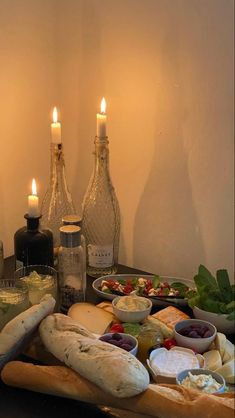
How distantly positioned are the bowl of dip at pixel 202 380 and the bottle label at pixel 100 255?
464 millimetres

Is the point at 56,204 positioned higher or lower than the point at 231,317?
higher

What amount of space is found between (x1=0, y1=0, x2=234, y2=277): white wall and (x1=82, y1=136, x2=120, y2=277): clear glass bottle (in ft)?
0.30

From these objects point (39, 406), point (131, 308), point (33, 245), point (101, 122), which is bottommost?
point (39, 406)

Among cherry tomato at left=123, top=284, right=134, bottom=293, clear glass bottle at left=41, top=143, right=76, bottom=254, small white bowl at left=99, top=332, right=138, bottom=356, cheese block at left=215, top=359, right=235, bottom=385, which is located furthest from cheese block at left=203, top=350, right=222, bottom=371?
clear glass bottle at left=41, top=143, right=76, bottom=254

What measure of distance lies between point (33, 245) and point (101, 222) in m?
0.23

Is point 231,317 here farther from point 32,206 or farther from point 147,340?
point 32,206

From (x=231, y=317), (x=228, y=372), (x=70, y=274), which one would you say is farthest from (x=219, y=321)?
(x=70, y=274)

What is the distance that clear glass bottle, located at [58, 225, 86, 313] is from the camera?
1157mm

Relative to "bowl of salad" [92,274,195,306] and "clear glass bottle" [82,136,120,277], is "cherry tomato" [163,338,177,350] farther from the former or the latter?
"clear glass bottle" [82,136,120,277]

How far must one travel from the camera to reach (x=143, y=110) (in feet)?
4.46

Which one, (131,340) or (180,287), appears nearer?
(131,340)

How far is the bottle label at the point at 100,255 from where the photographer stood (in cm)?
133

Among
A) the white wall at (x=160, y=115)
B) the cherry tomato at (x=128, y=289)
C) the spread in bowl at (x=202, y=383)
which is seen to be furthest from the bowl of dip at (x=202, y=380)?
the white wall at (x=160, y=115)

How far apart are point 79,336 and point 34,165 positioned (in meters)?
0.64
